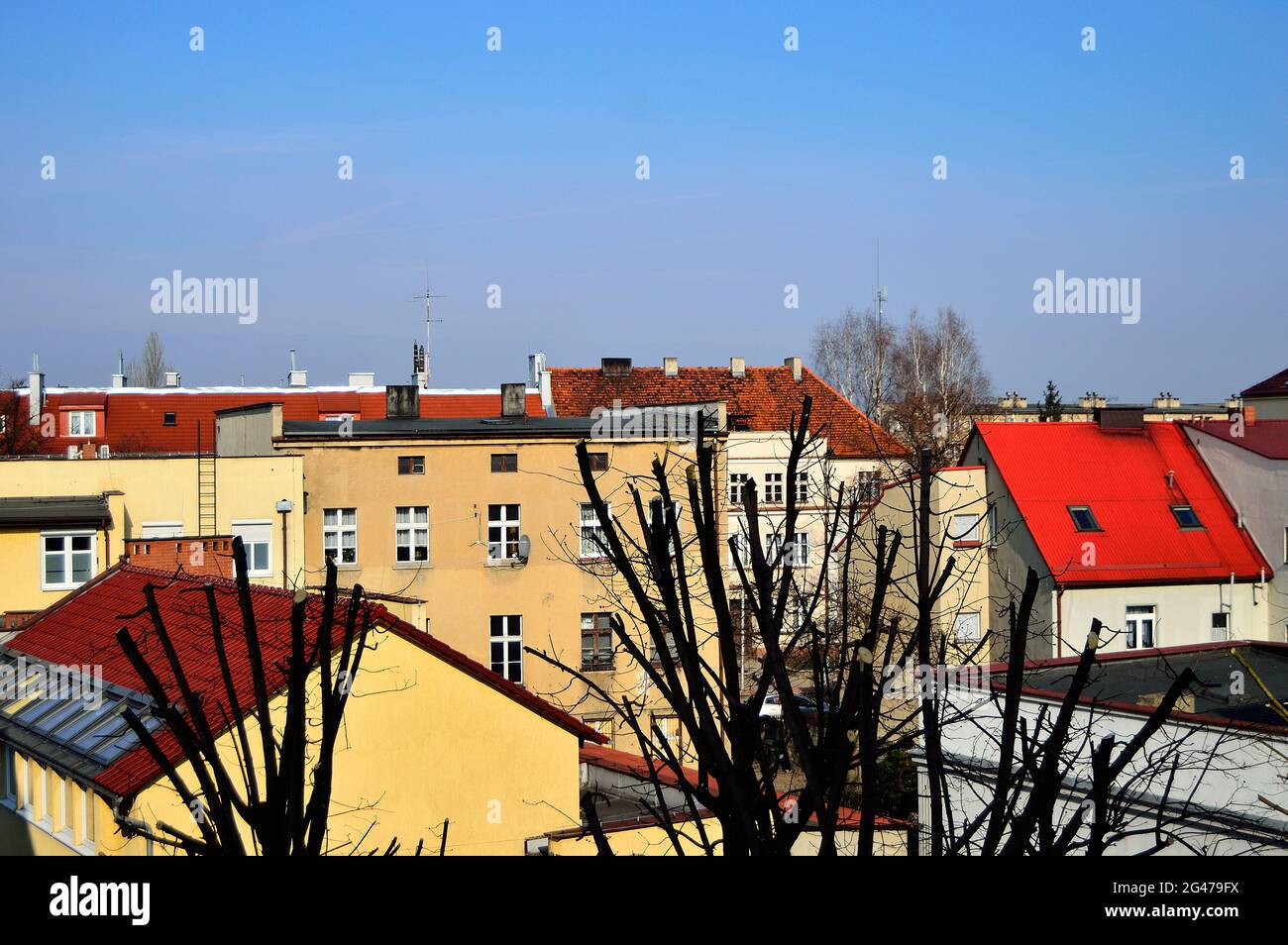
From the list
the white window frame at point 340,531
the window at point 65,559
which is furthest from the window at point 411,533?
the window at point 65,559

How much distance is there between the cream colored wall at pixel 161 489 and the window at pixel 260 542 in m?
0.11

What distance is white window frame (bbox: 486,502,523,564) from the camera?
99.2ft

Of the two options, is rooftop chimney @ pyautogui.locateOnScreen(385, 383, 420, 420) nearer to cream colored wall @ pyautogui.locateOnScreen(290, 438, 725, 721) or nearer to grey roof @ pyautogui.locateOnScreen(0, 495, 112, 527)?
cream colored wall @ pyautogui.locateOnScreen(290, 438, 725, 721)

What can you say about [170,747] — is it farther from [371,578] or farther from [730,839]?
[371,578]

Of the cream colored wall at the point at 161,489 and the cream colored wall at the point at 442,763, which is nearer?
the cream colored wall at the point at 442,763

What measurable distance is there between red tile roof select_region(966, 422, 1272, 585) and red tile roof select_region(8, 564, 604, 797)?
675 inches

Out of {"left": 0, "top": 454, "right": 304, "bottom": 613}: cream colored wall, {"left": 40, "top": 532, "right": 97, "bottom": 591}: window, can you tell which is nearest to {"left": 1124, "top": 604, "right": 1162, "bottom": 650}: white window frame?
{"left": 0, "top": 454, "right": 304, "bottom": 613}: cream colored wall

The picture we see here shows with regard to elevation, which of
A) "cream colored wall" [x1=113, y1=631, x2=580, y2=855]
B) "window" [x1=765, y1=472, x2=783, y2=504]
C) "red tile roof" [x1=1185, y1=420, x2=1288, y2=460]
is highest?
"red tile roof" [x1=1185, y1=420, x2=1288, y2=460]

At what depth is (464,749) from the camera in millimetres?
13820

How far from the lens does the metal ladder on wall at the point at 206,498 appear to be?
2842 centimetres

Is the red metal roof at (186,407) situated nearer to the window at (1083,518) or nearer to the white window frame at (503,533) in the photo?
the white window frame at (503,533)

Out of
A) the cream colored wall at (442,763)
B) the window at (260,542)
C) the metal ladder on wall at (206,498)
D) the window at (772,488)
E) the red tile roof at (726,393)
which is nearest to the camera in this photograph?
the cream colored wall at (442,763)
